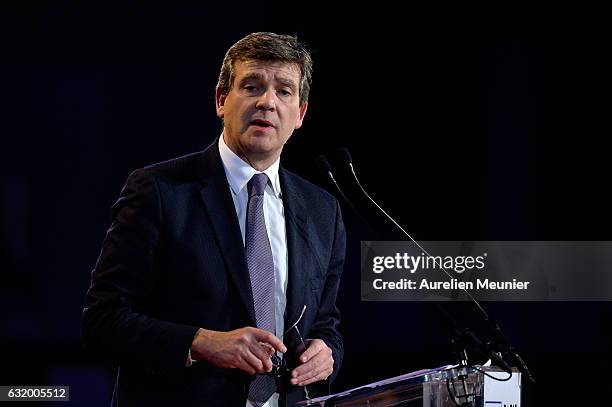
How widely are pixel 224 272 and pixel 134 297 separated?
222 millimetres

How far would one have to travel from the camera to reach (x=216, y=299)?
1.94 metres

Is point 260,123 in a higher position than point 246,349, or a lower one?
higher

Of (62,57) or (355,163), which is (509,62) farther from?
(62,57)

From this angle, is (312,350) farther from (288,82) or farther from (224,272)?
(288,82)

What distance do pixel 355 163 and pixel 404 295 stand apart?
0.67 meters

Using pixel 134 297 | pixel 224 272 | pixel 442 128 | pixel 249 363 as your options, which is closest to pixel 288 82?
pixel 224 272

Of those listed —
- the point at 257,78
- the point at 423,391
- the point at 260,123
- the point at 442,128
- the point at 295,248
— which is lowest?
the point at 423,391

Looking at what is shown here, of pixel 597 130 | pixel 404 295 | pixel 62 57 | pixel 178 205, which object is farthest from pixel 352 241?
pixel 178 205

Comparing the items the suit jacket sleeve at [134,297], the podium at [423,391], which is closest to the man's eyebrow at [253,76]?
the suit jacket sleeve at [134,297]

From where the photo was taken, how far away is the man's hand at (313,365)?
6.13 feet

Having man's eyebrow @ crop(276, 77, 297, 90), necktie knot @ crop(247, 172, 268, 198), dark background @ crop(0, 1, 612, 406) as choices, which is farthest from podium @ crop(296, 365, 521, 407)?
dark background @ crop(0, 1, 612, 406)

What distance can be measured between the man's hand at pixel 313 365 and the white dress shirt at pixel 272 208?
12 centimetres

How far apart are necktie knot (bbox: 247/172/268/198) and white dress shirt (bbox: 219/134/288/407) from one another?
1cm

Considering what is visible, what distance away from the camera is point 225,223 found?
2010 millimetres
